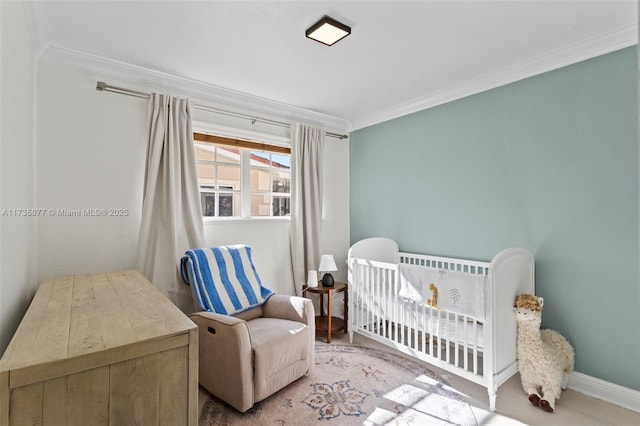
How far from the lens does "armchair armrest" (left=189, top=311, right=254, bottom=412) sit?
1.88m

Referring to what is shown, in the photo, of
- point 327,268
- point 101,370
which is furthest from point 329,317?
point 101,370

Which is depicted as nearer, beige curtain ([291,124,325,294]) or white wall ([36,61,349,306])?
white wall ([36,61,349,306])

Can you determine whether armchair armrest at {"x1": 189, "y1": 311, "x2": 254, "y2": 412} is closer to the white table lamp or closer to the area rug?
the area rug

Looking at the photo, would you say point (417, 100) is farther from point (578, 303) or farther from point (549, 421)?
point (549, 421)

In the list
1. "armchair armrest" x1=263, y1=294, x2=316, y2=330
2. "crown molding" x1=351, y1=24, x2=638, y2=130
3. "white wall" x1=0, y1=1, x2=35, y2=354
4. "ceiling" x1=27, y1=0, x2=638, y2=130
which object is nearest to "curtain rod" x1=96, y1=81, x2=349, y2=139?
"ceiling" x1=27, y1=0, x2=638, y2=130

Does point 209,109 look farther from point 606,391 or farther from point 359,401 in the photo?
point 606,391

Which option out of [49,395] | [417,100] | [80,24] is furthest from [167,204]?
[417,100]

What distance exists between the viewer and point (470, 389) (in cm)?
221

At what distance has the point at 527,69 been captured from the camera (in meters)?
2.41

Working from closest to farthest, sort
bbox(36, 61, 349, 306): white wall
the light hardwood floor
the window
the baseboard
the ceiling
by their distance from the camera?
the ceiling < the light hardwood floor < the baseboard < bbox(36, 61, 349, 306): white wall < the window

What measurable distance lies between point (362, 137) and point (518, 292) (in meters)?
2.39

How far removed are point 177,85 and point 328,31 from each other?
1455 mm

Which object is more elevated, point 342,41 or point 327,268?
point 342,41

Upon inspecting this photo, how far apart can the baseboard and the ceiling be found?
223 centimetres
